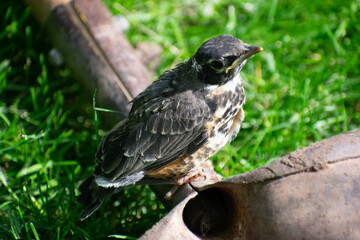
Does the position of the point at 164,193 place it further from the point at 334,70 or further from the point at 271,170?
the point at 334,70

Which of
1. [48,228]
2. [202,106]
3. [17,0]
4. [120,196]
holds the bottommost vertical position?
[120,196]

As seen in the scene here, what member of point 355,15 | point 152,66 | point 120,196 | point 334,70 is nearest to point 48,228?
point 120,196

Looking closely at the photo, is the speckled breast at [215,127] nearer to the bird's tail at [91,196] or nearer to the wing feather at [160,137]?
the wing feather at [160,137]

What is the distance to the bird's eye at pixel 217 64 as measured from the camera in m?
3.01

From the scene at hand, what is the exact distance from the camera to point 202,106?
10.3 ft

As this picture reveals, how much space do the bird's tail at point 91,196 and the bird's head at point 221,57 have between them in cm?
106

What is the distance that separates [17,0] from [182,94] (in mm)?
2828

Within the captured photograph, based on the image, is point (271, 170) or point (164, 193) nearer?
point (271, 170)

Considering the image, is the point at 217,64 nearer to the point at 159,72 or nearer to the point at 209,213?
the point at 209,213

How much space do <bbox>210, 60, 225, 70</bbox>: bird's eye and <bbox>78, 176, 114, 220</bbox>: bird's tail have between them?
3.64 ft

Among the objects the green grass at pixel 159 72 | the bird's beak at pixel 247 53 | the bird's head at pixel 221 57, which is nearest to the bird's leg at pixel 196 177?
the green grass at pixel 159 72

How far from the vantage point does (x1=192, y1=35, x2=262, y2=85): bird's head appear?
2967 mm

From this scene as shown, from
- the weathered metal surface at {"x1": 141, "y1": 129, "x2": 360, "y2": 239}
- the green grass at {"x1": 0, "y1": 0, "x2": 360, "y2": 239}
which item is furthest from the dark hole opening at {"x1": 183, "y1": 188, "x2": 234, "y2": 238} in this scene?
the green grass at {"x1": 0, "y1": 0, "x2": 360, "y2": 239}

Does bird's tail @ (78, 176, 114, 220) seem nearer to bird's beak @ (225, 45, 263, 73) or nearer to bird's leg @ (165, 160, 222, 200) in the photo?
bird's leg @ (165, 160, 222, 200)
